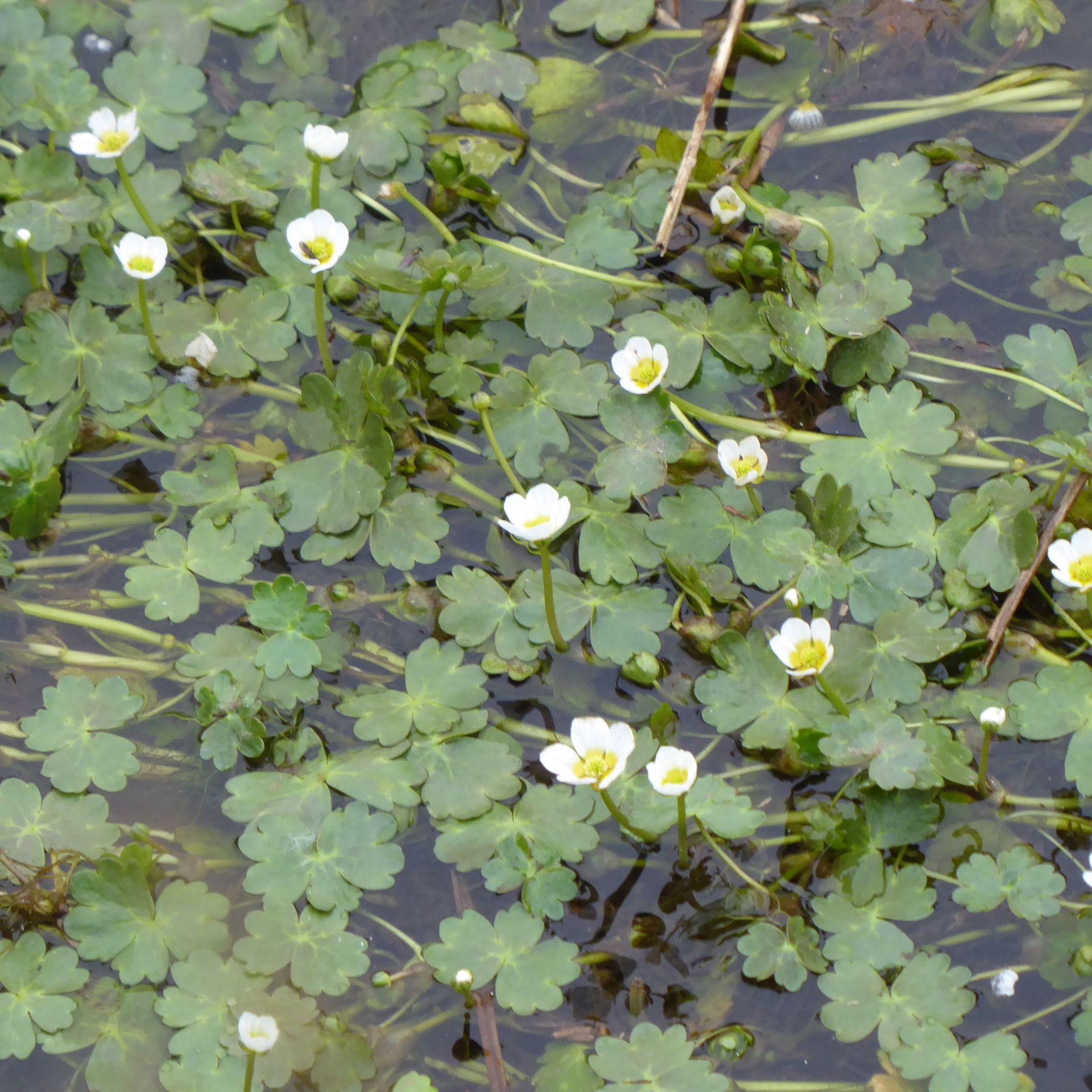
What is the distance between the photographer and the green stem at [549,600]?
260 centimetres

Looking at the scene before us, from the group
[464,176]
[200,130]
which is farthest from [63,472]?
[464,176]

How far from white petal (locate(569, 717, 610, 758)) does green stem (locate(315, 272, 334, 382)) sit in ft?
4.21

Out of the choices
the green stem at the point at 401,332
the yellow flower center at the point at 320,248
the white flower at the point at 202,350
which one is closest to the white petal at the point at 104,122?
the white flower at the point at 202,350

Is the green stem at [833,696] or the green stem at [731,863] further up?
the green stem at [833,696]

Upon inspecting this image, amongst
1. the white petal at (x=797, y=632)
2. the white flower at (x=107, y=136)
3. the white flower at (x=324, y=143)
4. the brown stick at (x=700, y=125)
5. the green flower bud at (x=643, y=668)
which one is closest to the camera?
the white petal at (x=797, y=632)

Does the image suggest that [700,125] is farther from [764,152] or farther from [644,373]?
[644,373]

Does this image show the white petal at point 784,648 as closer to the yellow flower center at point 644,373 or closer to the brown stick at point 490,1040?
the yellow flower center at point 644,373

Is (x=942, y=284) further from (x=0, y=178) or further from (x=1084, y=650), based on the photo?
(x=0, y=178)

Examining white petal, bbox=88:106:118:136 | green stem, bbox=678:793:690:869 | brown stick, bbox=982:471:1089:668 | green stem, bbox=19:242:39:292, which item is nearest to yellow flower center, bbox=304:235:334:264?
white petal, bbox=88:106:118:136

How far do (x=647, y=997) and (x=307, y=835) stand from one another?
0.87 metres

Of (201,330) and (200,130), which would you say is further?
(200,130)

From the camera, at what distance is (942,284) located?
329cm

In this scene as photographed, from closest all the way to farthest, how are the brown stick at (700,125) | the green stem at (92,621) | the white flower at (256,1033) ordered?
the white flower at (256,1033) → the green stem at (92,621) → the brown stick at (700,125)

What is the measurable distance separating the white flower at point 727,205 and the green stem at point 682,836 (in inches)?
67.0
